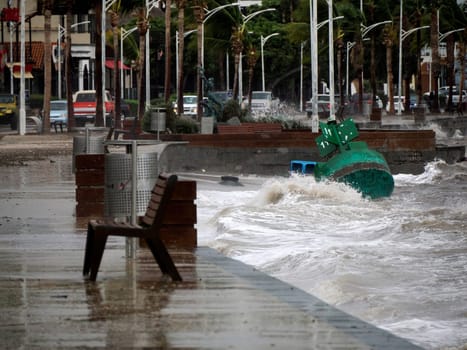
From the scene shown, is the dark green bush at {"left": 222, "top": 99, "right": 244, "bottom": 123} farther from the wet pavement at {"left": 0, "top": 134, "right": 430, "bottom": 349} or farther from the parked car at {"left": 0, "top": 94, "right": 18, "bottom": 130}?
the wet pavement at {"left": 0, "top": 134, "right": 430, "bottom": 349}

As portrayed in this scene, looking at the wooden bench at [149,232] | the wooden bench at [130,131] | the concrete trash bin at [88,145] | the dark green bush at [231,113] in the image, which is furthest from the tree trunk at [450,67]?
the wooden bench at [149,232]

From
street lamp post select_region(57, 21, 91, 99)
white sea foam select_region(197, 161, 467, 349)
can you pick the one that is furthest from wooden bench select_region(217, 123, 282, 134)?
street lamp post select_region(57, 21, 91, 99)

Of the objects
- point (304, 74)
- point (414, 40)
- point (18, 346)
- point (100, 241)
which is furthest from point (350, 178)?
point (304, 74)

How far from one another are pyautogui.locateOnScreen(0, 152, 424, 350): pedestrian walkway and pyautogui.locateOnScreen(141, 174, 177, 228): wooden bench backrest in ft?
1.68

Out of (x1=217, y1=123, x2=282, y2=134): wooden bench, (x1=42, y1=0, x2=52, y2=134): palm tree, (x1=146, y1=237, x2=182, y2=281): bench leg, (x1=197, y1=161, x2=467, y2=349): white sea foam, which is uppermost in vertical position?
(x1=42, y1=0, x2=52, y2=134): palm tree

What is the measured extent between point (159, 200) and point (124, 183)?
5.88 feet

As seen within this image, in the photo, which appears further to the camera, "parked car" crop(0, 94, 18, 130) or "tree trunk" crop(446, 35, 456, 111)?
"tree trunk" crop(446, 35, 456, 111)

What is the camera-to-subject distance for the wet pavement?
29.8 feet

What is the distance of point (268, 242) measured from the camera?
18891 mm

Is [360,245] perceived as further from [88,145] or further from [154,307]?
[154,307]

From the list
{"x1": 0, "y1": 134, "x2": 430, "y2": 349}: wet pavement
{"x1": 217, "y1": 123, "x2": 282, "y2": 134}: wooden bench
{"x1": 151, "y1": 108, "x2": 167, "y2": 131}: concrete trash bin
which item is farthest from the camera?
{"x1": 217, "y1": 123, "x2": 282, "y2": 134}: wooden bench

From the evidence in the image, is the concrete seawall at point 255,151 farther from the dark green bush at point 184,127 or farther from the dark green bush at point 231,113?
the dark green bush at point 231,113

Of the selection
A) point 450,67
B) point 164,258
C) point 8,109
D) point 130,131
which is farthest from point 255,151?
point 450,67

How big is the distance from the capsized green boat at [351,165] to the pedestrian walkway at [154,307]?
12.3 m
